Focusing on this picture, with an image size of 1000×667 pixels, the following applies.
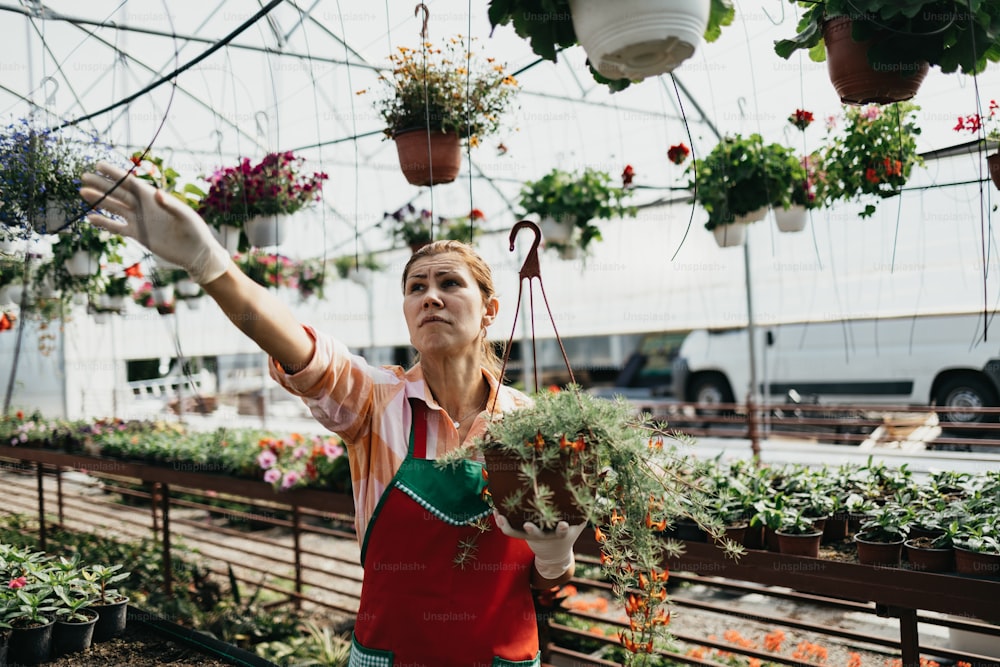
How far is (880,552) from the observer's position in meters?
2.19

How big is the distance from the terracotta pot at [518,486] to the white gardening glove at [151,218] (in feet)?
1.81

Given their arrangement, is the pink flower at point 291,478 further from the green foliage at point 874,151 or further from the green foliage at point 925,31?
the green foliage at point 925,31

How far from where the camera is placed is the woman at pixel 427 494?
4.76 feet

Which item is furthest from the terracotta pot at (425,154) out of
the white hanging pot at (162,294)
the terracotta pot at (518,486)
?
the white hanging pot at (162,294)

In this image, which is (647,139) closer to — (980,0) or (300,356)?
(980,0)

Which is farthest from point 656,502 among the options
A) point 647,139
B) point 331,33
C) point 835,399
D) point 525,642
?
point 835,399

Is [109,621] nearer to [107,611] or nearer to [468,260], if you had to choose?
[107,611]

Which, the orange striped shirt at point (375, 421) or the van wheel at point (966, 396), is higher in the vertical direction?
the orange striped shirt at point (375, 421)

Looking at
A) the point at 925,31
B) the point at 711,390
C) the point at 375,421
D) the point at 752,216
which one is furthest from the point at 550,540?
the point at 711,390

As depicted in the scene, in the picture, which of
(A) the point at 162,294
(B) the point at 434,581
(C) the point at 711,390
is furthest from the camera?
(C) the point at 711,390

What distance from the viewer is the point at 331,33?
497 cm

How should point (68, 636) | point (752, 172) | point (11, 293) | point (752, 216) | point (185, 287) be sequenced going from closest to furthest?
point (68, 636), point (752, 172), point (752, 216), point (11, 293), point (185, 287)

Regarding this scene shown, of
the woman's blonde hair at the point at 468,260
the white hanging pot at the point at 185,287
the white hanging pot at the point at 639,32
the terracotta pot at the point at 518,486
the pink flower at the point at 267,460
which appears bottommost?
the pink flower at the point at 267,460

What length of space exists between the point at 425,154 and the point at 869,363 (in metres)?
6.86
